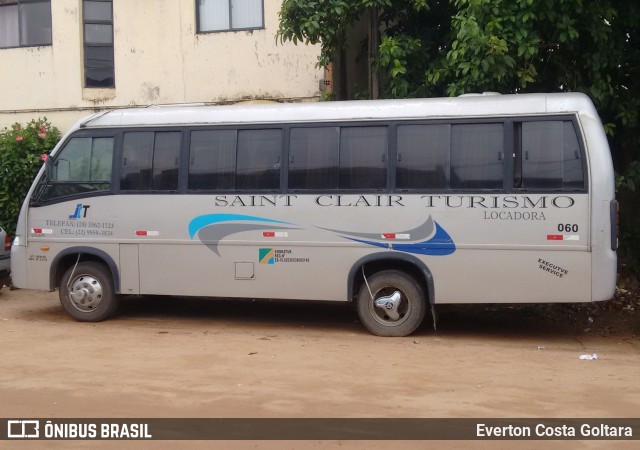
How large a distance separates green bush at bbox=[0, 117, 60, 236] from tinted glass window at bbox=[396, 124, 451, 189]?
792 centimetres

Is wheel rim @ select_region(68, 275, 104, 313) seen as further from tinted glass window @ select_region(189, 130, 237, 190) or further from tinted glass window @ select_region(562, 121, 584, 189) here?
tinted glass window @ select_region(562, 121, 584, 189)

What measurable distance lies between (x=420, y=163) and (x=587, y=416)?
157 inches

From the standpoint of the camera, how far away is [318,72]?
1514 cm

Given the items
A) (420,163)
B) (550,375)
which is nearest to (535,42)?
(420,163)

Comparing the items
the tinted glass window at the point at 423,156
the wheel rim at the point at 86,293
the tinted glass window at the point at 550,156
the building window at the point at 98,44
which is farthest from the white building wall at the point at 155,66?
the tinted glass window at the point at 550,156

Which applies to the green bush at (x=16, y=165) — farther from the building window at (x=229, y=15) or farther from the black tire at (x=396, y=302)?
the black tire at (x=396, y=302)

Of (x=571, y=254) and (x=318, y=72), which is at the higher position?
(x=318, y=72)

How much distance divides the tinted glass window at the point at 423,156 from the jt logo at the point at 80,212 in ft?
13.5

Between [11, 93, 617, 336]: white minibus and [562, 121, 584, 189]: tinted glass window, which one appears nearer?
[562, 121, 584, 189]: tinted glass window

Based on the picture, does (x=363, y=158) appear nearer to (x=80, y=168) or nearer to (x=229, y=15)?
(x=80, y=168)

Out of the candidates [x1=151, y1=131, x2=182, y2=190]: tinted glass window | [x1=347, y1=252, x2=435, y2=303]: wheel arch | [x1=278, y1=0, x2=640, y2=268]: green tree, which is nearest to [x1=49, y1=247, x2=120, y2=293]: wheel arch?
[x1=151, y1=131, x2=182, y2=190]: tinted glass window

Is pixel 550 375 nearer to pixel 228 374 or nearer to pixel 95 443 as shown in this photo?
pixel 228 374

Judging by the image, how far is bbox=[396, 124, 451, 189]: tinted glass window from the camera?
388 inches

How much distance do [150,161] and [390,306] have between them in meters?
3.57
